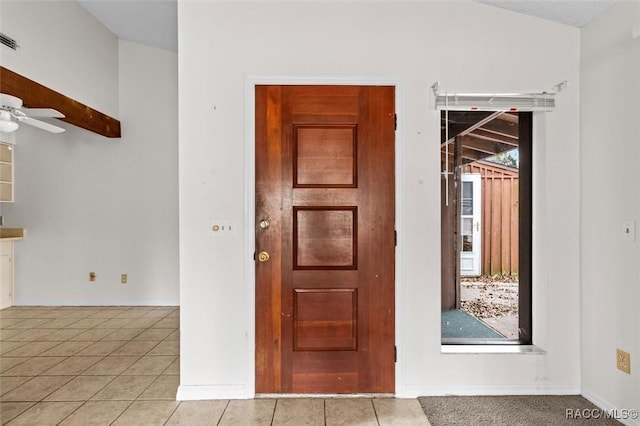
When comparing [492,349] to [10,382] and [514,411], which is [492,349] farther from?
[10,382]

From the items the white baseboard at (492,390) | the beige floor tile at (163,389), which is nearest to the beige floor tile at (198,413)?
the beige floor tile at (163,389)

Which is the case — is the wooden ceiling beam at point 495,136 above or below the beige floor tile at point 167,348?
above

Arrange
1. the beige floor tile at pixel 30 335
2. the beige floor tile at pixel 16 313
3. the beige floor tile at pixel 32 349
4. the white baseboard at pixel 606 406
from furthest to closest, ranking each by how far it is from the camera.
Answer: the beige floor tile at pixel 16 313 < the beige floor tile at pixel 30 335 < the beige floor tile at pixel 32 349 < the white baseboard at pixel 606 406

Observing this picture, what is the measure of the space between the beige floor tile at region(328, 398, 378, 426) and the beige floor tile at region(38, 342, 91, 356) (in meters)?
2.44

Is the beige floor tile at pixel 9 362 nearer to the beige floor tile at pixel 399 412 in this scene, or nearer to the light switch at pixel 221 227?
the light switch at pixel 221 227

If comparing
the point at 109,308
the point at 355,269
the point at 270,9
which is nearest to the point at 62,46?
the point at 270,9

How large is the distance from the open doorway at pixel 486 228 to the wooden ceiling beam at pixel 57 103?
3581mm

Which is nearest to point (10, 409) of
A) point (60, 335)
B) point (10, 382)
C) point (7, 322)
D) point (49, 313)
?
point (10, 382)

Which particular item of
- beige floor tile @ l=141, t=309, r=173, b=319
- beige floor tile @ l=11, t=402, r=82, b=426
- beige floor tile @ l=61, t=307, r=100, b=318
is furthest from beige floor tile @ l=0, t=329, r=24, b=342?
beige floor tile @ l=11, t=402, r=82, b=426

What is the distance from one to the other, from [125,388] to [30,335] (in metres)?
1.94

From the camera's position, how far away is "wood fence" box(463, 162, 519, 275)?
8.38ft

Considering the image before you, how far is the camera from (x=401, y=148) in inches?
90.2

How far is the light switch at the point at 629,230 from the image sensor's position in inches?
76.3

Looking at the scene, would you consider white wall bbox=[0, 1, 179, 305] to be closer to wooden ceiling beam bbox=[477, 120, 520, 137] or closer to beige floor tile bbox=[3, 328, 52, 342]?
beige floor tile bbox=[3, 328, 52, 342]
